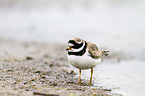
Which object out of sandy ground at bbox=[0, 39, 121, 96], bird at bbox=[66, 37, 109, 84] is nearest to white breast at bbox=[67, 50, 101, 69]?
bird at bbox=[66, 37, 109, 84]

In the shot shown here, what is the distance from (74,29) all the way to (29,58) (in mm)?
7956

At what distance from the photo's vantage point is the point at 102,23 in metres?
18.1

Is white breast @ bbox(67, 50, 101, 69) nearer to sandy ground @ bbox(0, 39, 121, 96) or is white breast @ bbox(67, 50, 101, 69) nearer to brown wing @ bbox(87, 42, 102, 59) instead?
brown wing @ bbox(87, 42, 102, 59)

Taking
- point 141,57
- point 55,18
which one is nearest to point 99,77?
point 141,57

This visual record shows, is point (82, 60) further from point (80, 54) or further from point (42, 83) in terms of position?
point (42, 83)

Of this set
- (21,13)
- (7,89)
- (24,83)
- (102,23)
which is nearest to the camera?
(7,89)

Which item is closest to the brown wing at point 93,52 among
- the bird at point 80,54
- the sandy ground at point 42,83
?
the bird at point 80,54

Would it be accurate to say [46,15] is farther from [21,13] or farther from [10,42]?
[10,42]

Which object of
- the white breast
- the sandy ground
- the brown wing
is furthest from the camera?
the brown wing

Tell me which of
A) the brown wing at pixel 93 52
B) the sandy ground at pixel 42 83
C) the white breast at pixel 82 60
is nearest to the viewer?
the sandy ground at pixel 42 83

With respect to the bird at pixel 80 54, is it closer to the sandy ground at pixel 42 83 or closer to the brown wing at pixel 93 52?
the brown wing at pixel 93 52

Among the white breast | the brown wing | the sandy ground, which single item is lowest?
the sandy ground

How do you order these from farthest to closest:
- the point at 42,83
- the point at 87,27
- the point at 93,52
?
the point at 87,27 < the point at 93,52 < the point at 42,83

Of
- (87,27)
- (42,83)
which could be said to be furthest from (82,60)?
(87,27)
